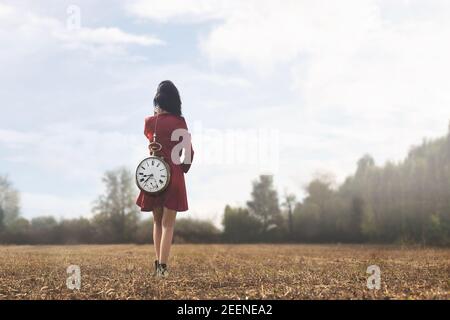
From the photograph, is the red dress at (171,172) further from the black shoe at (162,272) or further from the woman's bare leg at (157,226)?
the black shoe at (162,272)

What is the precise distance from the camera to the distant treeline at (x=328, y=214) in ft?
114

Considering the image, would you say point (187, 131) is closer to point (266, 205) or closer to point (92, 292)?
point (92, 292)

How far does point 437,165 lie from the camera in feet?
146

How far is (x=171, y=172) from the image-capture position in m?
7.81

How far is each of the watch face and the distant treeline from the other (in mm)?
23165

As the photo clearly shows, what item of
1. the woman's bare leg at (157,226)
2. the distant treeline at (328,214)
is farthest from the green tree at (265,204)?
the woman's bare leg at (157,226)

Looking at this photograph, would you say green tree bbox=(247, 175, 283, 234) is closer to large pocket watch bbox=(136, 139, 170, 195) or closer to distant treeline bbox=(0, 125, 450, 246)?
distant treeline bbox=(0, 125, 450, 246)

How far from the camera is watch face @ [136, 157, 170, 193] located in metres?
7.63

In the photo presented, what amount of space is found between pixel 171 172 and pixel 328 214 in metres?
37.5

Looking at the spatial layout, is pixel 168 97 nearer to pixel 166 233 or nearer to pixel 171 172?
pixel 171 172

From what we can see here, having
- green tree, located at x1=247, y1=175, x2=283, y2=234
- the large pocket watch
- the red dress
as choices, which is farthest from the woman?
green tree, located at x1=247, y1=175, x2=283, y2=234
